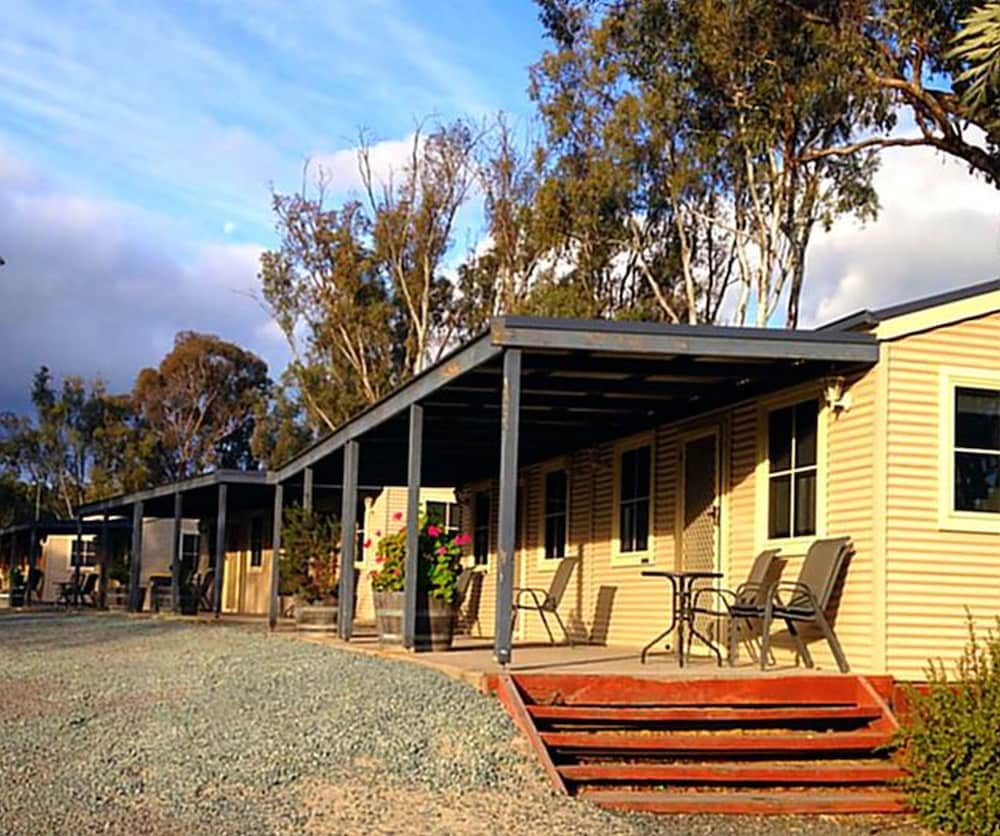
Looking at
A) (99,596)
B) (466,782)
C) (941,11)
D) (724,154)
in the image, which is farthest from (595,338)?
(99,596)

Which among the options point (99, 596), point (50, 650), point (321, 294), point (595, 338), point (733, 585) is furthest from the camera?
point (321, 294)

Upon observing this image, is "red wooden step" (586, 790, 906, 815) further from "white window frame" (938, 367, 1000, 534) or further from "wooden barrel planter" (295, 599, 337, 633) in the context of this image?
"wooden barrel planter" (295, 599, 337, 633)

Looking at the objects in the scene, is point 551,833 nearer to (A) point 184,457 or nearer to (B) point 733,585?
(B) point 733,585

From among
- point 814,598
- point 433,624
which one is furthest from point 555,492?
point 814,598

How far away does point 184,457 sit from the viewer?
45.7m

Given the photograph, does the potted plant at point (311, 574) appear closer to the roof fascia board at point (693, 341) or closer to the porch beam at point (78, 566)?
the roof fascia board at point (693, 341)

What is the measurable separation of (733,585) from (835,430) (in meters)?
2.02

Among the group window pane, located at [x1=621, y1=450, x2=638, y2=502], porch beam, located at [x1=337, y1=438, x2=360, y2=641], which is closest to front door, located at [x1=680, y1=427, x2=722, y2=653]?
window pane, located at [x1=621, y1=450, x2=638, y2=502]

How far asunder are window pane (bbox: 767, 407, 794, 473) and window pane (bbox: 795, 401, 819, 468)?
114 millimetres

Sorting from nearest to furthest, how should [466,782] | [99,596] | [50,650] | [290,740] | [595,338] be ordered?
1. [466,782]
2. [290,740]
3. [595,338]
4. [50,650]
5. [99,596]

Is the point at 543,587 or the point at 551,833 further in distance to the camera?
the point at 543,587

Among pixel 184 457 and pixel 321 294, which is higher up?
pixel 321 294

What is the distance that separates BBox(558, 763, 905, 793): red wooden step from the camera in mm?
7363

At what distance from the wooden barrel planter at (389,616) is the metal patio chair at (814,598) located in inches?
149
